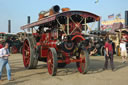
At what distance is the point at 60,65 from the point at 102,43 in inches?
347

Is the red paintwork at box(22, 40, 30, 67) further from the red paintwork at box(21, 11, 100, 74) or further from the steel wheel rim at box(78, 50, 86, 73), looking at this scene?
the steel wheel rim at box(78, 50, 86, 73)

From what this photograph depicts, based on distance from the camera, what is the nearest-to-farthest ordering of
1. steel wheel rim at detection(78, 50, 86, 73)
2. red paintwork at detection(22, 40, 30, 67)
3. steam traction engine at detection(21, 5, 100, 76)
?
steam traction engine at detection(21, 5, 100, 76) → steel wheel rim at detection(78, 50, 86, 73) → red paintwork at detection(22, 40, 30, 67)

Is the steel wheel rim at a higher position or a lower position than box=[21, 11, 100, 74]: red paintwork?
lower

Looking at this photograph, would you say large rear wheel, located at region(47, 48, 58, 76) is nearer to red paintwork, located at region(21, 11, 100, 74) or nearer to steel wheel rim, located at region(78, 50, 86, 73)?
red paintwork, located at region(21, 11, 100, 74)

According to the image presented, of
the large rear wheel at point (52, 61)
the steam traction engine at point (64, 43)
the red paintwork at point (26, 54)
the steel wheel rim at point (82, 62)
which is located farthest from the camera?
the red paintwork at point (26, 54)

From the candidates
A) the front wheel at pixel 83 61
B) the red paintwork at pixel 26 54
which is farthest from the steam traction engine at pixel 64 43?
the red paintwork at pixel 26 54

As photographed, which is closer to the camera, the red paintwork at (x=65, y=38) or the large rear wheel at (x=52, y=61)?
the large rear wheel at (x=52, y=61)

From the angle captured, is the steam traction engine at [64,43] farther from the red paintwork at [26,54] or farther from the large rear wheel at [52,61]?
the red paintwork at [26,54]

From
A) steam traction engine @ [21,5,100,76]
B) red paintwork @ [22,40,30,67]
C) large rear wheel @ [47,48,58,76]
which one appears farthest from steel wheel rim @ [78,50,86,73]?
red paintwork @ [22,40,30,67]

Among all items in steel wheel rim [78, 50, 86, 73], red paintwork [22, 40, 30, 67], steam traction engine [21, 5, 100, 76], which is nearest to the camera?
steam traction engine [21, 5, 100, 76]

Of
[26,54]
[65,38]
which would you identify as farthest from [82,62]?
[26,54]

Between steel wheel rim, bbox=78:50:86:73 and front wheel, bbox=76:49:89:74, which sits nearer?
front wheel, bbox=76:49:89:74

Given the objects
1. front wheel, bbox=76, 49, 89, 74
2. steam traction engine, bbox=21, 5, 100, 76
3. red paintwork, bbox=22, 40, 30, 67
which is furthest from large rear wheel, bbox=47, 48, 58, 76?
red paintwork, bbox=22, 40, 30, 67

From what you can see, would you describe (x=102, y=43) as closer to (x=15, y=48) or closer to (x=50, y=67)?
(x=15, y=48)
